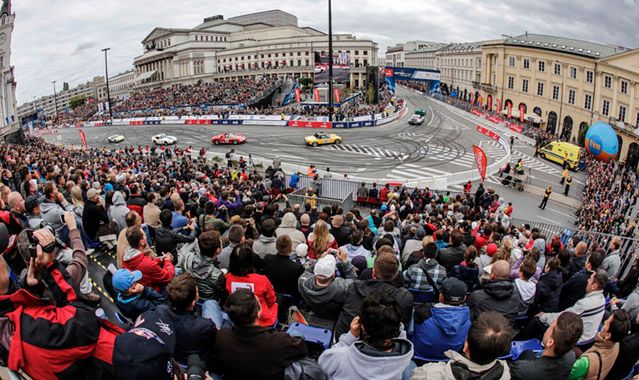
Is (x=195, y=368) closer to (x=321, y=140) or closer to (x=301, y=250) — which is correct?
(x=301, y=250)

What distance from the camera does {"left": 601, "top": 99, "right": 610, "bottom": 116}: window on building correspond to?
167 feet

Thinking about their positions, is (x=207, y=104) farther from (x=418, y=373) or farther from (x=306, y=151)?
(x=418, y=373)

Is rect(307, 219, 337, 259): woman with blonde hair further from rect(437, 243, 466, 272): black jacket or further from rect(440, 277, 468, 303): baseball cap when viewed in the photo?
rect(440, 277, 468, 303): baseball cap

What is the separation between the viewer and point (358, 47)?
107m

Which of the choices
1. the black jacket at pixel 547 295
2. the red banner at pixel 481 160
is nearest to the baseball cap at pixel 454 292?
the black jacket at pixel 547 295

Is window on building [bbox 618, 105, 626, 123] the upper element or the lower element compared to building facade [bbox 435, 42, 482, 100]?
lower

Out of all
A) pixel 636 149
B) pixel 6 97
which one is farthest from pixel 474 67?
pixel 6 97

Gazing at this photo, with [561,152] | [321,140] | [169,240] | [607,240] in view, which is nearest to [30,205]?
[169,240]

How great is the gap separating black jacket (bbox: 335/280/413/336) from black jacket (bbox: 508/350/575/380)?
1216 millimetres

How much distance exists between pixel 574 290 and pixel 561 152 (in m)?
38.9

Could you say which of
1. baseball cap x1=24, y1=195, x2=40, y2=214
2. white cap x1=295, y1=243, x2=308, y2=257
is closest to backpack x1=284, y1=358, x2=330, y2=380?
white cap x1=295, y1=243, x2=308, y2=257

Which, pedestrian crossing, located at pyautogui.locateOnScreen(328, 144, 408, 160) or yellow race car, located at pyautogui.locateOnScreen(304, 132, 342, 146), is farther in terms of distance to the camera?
yellow race car, located at pyautogui.locateOnScreen(304, 132, 342, 146)

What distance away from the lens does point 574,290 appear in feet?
20.4

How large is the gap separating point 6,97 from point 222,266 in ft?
186
